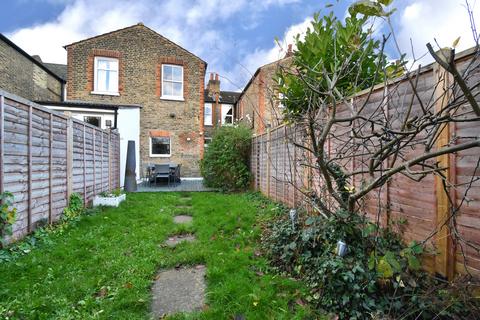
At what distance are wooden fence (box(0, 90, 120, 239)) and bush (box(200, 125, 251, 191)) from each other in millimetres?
4291

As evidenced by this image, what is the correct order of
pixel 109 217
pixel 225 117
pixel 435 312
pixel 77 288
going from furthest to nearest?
pixel 225 117, pixel 109 217, pixel 77 288, pixel 435 312

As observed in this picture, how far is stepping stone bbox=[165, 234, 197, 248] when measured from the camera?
452 centimetres

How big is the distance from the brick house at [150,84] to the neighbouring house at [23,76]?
231 centimetres

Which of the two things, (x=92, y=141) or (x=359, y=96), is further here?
(x=92, y=141)

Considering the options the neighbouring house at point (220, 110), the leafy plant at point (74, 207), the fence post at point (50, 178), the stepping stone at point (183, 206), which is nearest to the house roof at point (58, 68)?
the neighbouring house at point (220, 110)

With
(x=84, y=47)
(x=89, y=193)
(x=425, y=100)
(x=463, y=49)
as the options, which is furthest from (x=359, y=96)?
(x=84, y=47)

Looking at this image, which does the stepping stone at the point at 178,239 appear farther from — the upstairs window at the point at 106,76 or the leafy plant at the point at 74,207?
the upstairs window at the point at 106,76

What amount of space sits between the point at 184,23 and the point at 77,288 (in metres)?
5.42

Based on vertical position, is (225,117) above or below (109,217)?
above

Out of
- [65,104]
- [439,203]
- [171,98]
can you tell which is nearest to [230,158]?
[171,98]

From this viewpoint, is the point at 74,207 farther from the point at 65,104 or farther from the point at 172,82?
the point at 172,82

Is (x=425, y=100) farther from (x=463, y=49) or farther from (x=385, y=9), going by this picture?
(x=385, y=9)

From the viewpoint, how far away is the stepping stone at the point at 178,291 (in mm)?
2605

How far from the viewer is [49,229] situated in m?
4.58
